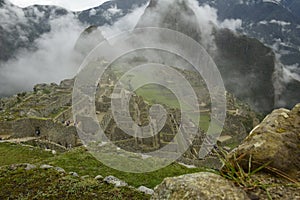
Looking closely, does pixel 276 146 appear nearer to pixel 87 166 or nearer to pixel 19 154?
pixel 87 166

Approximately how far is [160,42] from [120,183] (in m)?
166

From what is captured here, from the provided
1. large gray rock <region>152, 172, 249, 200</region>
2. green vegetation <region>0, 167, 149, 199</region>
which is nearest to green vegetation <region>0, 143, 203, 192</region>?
green vegetation <region>0, 167, 149, 199</region>

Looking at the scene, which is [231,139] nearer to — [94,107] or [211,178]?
[94,107]

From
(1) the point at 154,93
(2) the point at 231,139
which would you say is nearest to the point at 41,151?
(2) the point at 231,139

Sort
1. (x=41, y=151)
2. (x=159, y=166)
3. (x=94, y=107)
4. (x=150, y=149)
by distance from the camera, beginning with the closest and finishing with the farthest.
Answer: (x=159, y=166)
(x=41, y=151)
(x=150, y=149)
(x=94, y=107)

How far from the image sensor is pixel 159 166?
18.5 m

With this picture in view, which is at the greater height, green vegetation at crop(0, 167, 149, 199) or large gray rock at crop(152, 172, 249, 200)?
large gray rock at crop(152, 172, 249, 200)

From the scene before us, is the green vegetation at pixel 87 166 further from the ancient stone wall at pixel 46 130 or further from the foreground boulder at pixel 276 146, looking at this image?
the ancient stone wall at pixel 46 130

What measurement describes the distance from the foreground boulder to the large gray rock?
773mm

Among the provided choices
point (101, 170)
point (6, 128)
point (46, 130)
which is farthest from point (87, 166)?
point (6, 128)

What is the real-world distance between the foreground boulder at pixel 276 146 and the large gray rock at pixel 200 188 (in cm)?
77

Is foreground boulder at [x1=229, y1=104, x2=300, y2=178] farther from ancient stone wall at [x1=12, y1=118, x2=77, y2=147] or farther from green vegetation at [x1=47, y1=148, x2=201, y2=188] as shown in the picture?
ancient stone wall at [x1=12, y1=118, x2=77, y2=147]

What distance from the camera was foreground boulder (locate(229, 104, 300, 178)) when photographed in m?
5.70

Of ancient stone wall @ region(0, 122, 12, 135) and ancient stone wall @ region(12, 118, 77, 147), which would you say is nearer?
ancient stone wall @ region(12, 118, 77, 147)
